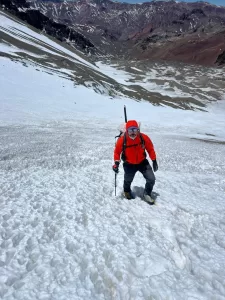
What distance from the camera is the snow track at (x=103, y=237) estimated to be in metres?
5.07

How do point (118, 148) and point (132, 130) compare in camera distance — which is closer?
point (132, 130)

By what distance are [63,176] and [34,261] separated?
511 centimetres

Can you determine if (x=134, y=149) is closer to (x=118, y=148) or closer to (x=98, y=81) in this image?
(x=118, y=148)

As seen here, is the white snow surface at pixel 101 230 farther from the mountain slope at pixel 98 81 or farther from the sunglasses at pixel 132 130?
the mountain slope at pixel 98 81

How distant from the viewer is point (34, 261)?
555 centimetres

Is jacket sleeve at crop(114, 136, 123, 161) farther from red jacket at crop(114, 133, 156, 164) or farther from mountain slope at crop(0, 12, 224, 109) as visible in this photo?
mountain slope at crop(0, 12, 224, 109)

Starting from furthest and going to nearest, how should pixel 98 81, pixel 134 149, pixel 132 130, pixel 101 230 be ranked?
pixel 98 81
pixel 134 149
pixel 132 130
pixel 101 230

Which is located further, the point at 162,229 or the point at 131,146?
the point at 131,146

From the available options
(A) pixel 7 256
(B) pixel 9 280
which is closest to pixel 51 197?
(A) pixel 7 256

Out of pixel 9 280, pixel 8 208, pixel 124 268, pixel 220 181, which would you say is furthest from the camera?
pixel 220 181

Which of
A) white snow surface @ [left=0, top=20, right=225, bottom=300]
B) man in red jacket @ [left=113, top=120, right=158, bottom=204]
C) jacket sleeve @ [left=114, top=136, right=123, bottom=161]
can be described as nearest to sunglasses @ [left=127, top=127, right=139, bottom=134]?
man in red jacket @ [left=113, top=120, right=158, bottom=204]

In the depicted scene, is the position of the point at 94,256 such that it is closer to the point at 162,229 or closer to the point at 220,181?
the point at 162,229

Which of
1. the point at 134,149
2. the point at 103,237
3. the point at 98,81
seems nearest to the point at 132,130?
the point at 134,149

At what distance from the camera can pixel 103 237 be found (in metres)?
6.49
